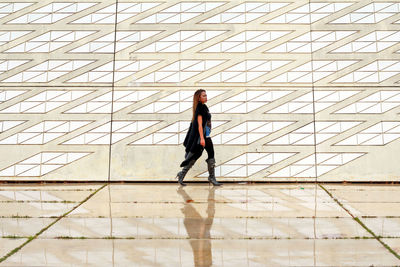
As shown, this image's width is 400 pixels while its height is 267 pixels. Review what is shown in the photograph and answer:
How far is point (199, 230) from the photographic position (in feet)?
14.2

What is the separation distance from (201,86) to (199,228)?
4.63 m

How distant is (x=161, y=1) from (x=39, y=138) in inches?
147

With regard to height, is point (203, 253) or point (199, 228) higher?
point (203, 253)

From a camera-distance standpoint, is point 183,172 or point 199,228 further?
point 183,172

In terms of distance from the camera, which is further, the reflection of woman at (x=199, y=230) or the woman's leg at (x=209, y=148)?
the woman's leg at (x=209, y=148)

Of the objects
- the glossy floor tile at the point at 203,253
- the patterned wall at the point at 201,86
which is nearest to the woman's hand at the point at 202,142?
the patterned wall at the point at 201,86

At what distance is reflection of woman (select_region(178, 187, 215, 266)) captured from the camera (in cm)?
345

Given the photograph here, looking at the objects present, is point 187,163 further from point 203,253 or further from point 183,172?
point 203,253

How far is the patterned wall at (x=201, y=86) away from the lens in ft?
27.6

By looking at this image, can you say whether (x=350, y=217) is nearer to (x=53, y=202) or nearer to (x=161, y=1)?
(x=53, y=202)

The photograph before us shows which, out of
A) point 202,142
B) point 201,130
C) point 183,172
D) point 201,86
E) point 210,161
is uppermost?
point 201,86

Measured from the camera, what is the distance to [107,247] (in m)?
3.72

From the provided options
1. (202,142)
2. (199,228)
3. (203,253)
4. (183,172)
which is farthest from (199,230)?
(183,172)

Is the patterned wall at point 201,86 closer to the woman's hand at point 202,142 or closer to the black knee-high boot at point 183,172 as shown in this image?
the black knee-high boot at point 183,172
